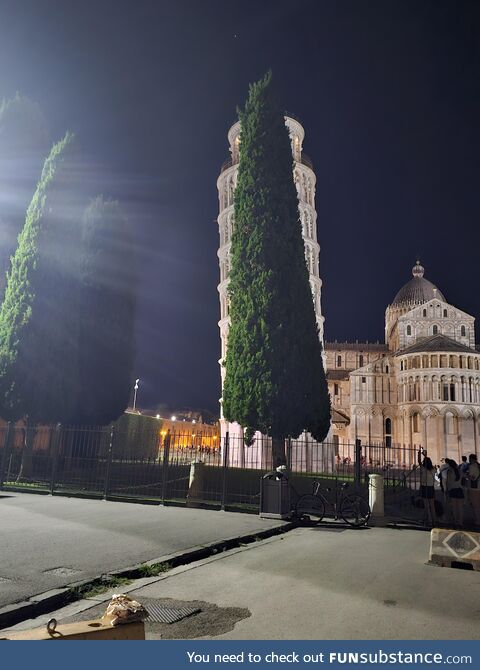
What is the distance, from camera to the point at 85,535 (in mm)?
9547

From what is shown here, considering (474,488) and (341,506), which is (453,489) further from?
(341,506)

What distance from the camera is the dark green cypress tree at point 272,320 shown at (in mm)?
24016

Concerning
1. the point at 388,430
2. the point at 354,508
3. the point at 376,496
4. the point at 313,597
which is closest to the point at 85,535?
the point at 313,597

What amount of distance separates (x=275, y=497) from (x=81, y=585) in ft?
25.7

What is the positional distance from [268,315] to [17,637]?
2130 centimetres

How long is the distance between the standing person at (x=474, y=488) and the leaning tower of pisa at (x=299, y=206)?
96.5 ft

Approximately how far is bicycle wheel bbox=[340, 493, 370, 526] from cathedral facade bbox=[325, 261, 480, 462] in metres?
38.0

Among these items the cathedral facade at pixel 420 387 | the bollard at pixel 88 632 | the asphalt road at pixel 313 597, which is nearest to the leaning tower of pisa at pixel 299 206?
the cathedral facade at pixel 420 387

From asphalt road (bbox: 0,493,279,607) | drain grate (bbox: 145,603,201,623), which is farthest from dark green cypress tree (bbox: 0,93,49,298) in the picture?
drain grate (bbox: 145,603,201,623)

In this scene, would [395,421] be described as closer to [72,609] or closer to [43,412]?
[43,412]

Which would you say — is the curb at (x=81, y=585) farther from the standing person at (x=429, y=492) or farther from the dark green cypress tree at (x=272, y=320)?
the dark green cypress tree at (x=272, y=320)

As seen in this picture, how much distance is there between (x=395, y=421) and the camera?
6788cm

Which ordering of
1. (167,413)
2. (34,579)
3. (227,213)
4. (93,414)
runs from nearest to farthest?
Result: (34,579), (93,414), (227,213), (167,413)

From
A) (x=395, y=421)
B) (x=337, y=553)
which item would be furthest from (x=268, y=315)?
(x=395, y=421)
